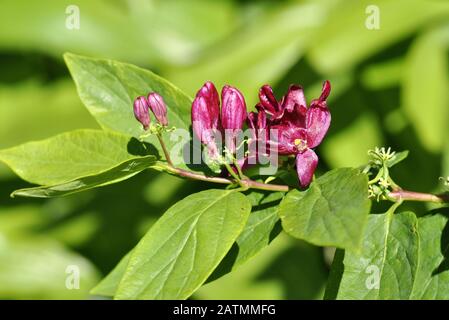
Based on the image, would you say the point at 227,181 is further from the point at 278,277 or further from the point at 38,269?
the point at 38,269

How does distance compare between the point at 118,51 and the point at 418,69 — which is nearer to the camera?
the point at 418,69

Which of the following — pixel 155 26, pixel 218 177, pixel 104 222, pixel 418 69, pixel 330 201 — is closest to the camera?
pixel 330 201

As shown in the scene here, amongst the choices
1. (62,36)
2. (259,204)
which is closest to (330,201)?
(259,204)

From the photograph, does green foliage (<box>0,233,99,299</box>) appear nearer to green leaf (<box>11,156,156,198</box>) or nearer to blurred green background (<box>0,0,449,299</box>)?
blurred green background (<box>0,0,449,299</box>)

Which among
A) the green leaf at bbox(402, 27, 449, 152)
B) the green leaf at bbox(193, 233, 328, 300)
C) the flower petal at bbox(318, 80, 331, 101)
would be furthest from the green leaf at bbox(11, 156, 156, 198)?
the green leaf at bbox(402, 27, 449, 152)

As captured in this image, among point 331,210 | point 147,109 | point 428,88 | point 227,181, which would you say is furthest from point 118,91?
point 428,88

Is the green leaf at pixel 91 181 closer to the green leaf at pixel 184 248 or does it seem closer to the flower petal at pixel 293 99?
the green leaf at pixel 184 248
